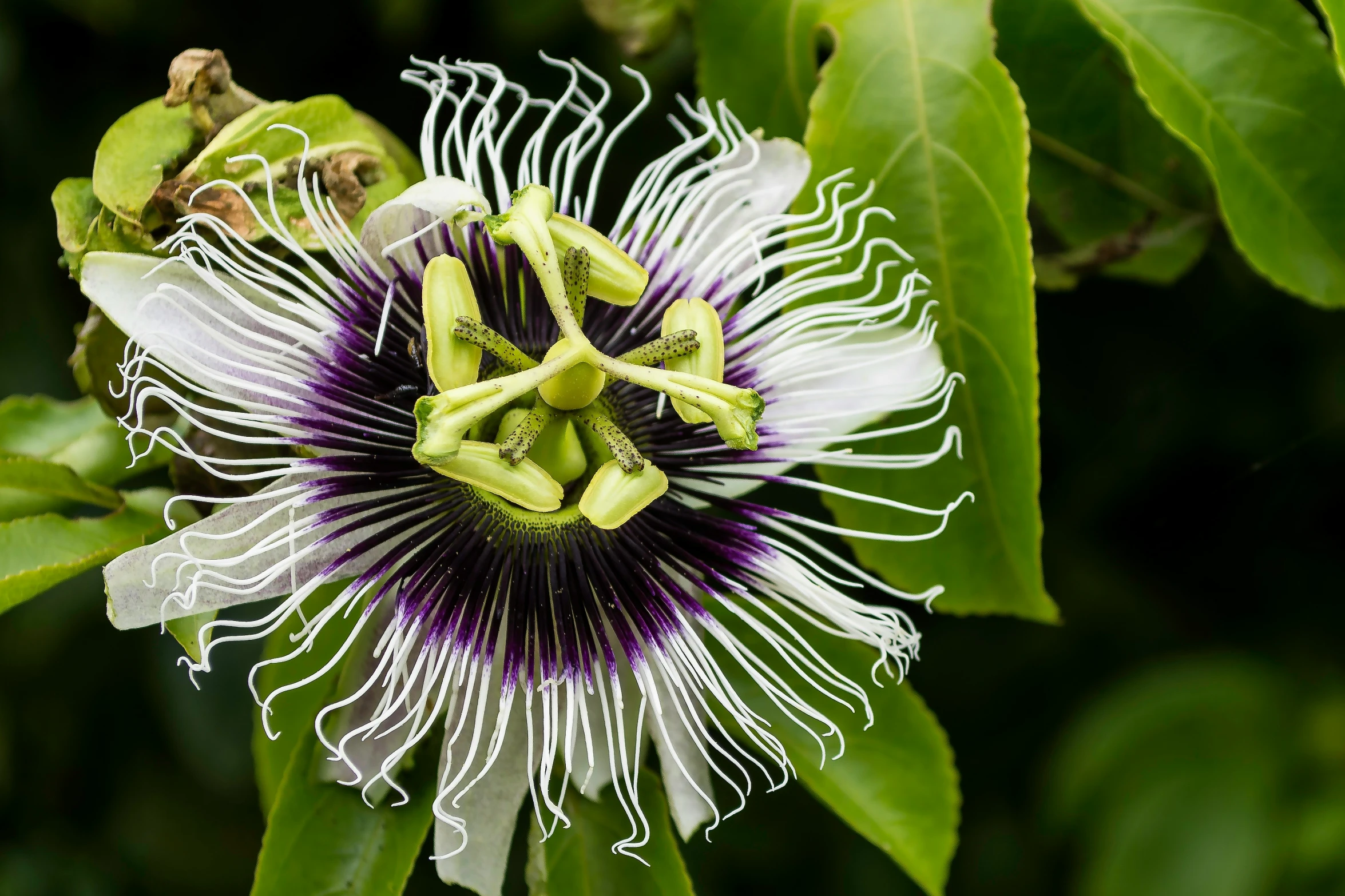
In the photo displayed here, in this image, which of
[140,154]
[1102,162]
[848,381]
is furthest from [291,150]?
[1102,162]

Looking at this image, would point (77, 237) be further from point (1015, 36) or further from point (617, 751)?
point (1015, 36)

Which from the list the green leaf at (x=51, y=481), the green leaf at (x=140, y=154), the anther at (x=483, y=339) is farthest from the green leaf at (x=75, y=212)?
the anther at (x=483, y=339)

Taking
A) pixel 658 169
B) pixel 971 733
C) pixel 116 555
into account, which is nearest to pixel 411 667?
pixel 116 555

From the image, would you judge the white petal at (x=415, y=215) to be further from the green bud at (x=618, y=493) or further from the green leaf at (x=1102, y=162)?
the green leaf at (x=1102, y=162)

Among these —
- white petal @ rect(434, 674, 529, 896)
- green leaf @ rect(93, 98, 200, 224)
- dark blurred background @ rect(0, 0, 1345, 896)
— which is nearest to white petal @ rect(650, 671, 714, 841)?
white petal @ rect(434, 674, 529, 896)

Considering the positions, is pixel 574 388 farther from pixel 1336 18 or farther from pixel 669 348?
pixel 1336 18

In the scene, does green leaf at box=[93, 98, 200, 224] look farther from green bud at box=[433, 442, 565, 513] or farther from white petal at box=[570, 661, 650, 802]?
white petal at box=[570, 661, 650, 802]
